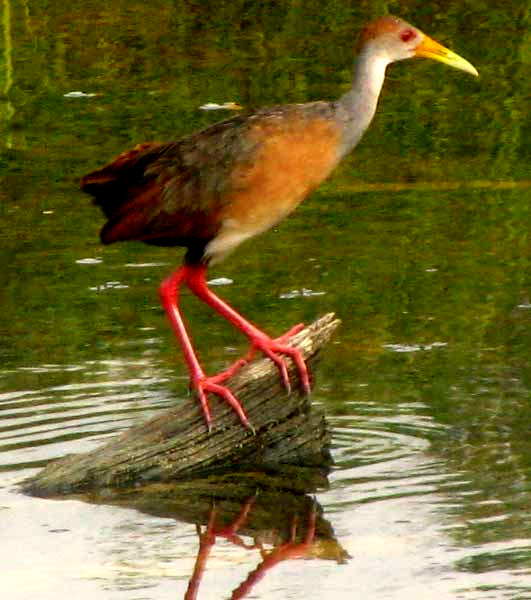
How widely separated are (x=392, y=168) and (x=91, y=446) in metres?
4.64

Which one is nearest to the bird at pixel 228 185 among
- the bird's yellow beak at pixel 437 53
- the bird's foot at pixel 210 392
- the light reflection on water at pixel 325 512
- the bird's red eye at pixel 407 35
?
the bird's foot at pixel 210 392

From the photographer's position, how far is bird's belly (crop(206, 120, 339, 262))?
29.1ft

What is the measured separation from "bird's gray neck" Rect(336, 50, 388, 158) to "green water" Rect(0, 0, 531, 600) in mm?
1248

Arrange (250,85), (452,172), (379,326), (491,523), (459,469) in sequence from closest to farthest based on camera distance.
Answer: (491,523) < (459,469) < (379,326) < (452,172) < (250,85)

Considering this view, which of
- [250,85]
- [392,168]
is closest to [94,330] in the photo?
[392,168]

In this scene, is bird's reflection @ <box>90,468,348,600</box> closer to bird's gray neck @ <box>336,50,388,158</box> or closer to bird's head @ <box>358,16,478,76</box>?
bird's gray neck @ <box>336,50,388,158</box>

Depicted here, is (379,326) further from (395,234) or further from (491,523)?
(491,523)

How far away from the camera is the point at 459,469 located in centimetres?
873

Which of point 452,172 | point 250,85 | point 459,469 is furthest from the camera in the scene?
point 250,85

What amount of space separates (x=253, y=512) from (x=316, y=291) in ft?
9.41

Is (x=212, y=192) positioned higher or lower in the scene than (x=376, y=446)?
higher

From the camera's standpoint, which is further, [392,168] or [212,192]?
[392,168]

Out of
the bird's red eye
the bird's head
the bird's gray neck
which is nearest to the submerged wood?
the bird's gray neck

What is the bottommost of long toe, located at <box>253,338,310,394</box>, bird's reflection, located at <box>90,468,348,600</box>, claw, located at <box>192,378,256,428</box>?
bird's reflection, located at <box>90,468,348,600</box>
